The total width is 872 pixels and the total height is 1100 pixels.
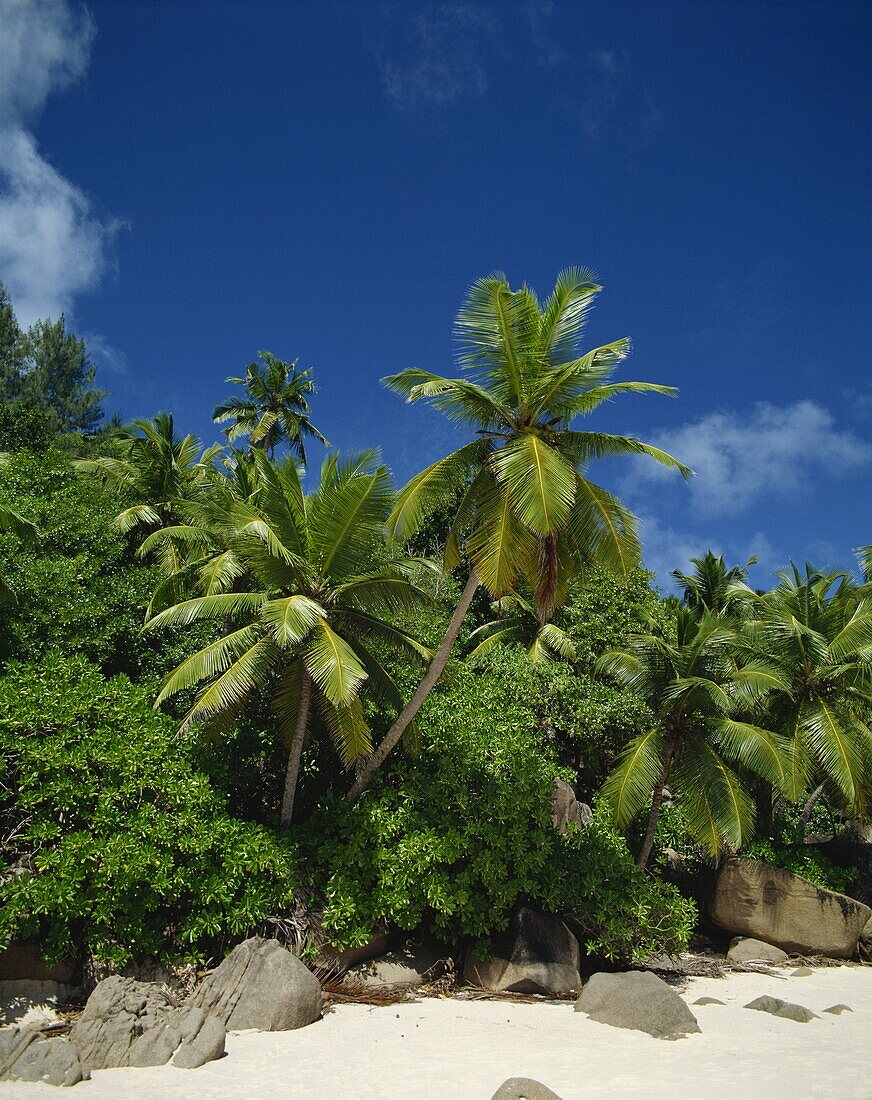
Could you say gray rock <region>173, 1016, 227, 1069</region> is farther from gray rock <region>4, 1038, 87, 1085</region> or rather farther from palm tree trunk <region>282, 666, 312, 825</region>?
palm tree trunk <region>282, 666, 312, 825</region>

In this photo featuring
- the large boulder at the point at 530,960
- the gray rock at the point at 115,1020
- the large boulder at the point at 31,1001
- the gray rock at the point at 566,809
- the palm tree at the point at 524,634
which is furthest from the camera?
the palm tree at the point at 524,634

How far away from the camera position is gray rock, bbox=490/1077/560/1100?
743 cm

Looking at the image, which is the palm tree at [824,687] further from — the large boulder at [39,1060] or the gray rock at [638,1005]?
the large boulder at [39,1060]

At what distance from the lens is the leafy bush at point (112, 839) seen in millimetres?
10352

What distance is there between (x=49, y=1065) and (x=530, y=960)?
23.9ft

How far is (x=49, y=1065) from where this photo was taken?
7980 millimetres

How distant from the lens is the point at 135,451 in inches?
870

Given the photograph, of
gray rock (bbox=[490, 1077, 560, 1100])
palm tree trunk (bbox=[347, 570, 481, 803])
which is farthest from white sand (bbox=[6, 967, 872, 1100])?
palm tree trunk (bbox=[347, 570, 481, 803])

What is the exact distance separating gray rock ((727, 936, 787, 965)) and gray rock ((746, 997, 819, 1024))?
13.1 ft

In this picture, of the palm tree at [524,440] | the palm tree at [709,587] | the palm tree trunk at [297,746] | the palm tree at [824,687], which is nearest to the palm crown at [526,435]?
the palm tree at [524,440]

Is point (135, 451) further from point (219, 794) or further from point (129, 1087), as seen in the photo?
point (129, 1087)

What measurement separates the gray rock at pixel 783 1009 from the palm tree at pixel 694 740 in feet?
9.66

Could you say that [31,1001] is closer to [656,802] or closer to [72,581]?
[72,581]

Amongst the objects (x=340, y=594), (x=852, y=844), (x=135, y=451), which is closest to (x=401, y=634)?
(x=340, y=594)
